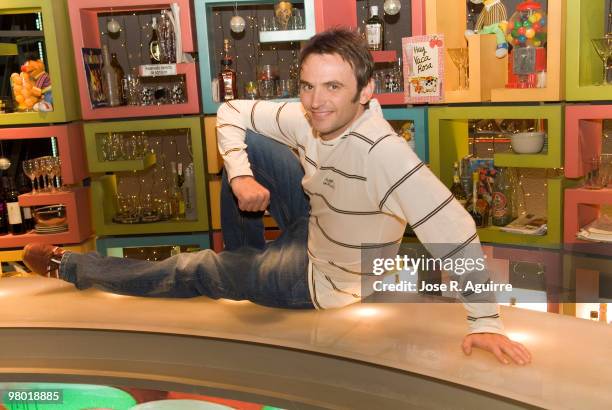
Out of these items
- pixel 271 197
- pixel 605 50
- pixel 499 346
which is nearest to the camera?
pixel 499 346

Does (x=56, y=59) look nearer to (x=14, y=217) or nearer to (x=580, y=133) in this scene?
(x=14, y=217)

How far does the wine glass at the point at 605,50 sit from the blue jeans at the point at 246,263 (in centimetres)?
149

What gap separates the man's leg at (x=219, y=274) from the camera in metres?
1.59

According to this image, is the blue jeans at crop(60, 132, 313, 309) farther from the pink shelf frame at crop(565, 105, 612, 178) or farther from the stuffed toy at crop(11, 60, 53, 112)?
the stuffed toy at crop(11, 60, 53, 112)

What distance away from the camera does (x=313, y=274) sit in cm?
161

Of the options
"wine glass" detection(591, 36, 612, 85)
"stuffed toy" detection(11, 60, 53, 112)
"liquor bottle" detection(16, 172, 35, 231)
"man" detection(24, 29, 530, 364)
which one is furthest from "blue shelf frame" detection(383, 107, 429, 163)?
"liquor bottle" detection(16, 172, 35, 231)

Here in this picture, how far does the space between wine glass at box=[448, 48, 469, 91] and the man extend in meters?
1.39

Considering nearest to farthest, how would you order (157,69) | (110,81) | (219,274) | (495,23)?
(219,274) → (495,23) → (157,69) → (110,81)

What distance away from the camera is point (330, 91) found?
4.98ft

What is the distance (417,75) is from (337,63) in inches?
58.6

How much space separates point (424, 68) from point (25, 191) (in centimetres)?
205

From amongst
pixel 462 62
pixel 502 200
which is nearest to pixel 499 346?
pixel 502 200

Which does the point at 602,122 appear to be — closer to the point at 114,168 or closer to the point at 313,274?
the point at 313,274

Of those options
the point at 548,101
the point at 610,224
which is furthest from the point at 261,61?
the point at 610,224
